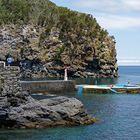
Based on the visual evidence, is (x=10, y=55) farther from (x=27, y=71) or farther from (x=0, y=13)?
(x=0, y=13)

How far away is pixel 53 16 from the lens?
618 ft

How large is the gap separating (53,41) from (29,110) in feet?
435

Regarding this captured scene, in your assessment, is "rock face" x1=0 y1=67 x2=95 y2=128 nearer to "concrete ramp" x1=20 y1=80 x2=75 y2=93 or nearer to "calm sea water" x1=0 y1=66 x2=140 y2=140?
"calm sea water" x1=0 y1=66 x2=140 y2=140

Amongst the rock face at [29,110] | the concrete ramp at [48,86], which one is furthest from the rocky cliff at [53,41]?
the rock face at [29,110]

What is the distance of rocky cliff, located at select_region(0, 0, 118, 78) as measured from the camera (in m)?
172

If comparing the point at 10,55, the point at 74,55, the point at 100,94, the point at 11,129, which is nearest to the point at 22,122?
the point at 11,129

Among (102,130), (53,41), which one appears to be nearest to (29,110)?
(102,130)

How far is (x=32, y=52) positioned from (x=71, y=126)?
12380 cm

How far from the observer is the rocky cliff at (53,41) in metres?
172

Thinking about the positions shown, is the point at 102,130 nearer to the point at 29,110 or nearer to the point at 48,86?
the point at 29,110

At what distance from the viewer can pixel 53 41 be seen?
181 metres

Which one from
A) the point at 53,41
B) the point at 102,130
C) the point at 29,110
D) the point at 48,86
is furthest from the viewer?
the point at 53,41

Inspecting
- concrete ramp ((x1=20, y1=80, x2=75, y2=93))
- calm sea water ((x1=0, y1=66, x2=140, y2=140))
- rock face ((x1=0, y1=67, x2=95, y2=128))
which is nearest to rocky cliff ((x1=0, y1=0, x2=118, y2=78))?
concrete ramp ((x1=20, y1=80, x2=75, y2=93))

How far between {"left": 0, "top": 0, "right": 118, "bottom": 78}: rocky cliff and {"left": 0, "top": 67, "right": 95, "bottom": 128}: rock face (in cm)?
11221
